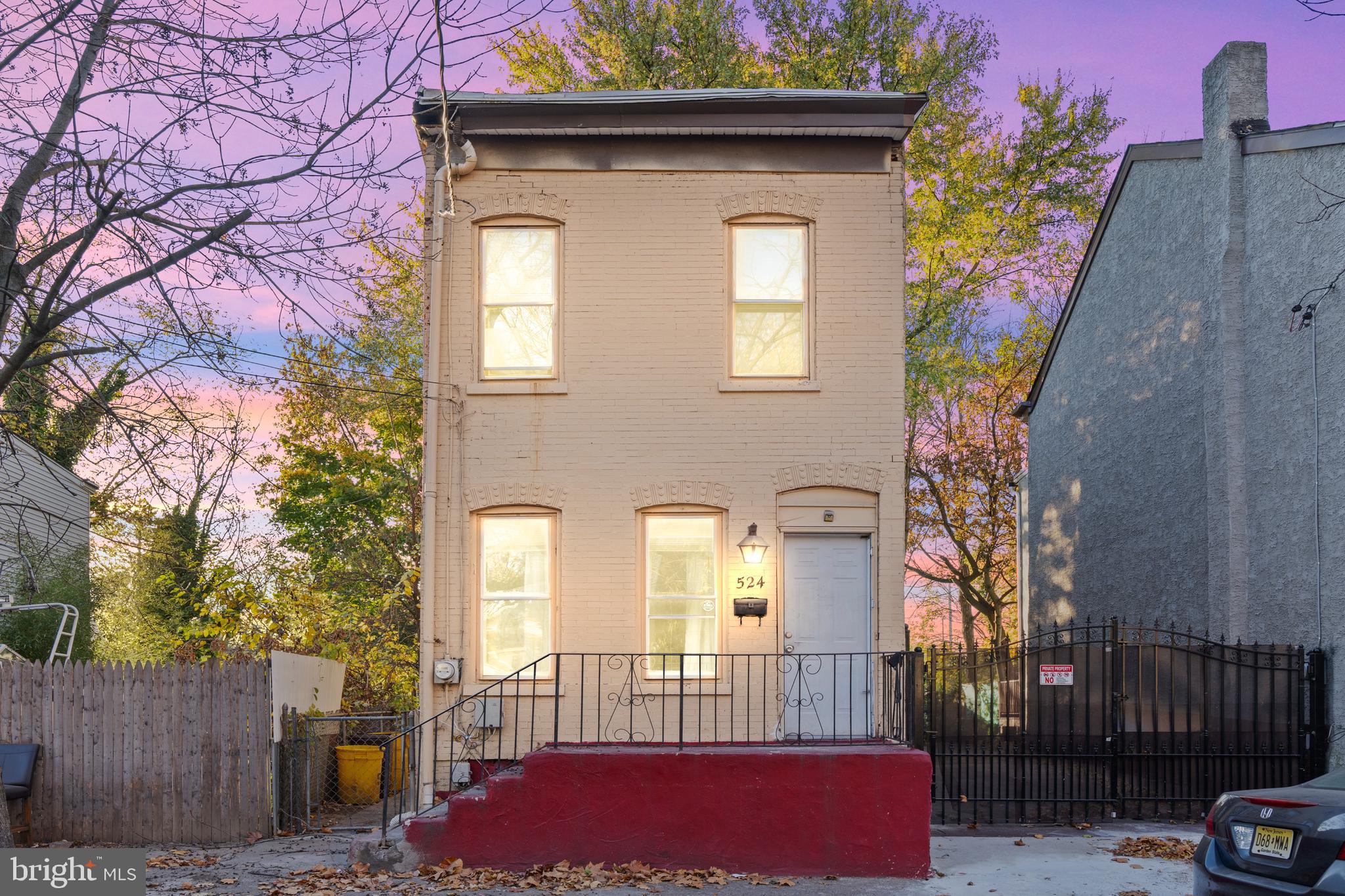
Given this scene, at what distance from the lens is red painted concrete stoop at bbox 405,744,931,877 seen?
10.2 metres

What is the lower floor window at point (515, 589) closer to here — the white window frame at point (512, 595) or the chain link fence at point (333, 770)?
the white window frame at point (512, 595)

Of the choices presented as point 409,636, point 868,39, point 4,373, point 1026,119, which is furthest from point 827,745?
point 1026,119

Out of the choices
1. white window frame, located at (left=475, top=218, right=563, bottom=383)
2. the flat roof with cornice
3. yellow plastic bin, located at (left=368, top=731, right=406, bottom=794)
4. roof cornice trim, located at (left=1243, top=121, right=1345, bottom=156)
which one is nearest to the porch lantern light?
white window frame, located at (left=475, top=218, right=563, bottom=383)

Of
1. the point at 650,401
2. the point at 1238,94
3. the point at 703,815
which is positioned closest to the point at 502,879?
the point at 703,815

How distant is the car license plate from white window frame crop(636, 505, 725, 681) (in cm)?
576

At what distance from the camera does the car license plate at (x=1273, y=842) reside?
7164 mm

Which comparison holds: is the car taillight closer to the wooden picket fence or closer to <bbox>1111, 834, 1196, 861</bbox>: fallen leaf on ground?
<bbox>1111, 834, 1196, 861</bbox>: fallen leaf on ground

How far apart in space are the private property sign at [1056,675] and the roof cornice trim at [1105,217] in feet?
24.8

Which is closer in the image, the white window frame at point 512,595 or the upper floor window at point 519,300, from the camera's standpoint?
the white window frame at point 512,595

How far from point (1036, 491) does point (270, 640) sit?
1403cm

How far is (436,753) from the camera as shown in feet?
39.5

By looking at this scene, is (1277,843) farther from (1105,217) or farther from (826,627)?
(1105,217)

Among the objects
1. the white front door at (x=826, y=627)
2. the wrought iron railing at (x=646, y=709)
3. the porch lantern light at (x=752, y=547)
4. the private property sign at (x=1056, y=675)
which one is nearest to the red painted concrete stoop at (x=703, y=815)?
the wrought iron railing at (x=646, y=709)

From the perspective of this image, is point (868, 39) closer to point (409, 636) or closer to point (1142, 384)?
point (1142, 384)
